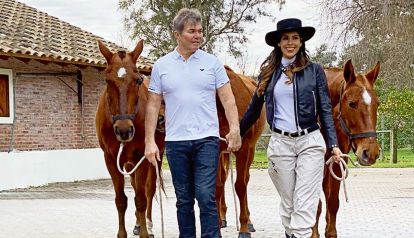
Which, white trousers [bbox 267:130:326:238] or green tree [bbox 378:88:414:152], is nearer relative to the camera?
white trousers [bbox 267:130:326:238]

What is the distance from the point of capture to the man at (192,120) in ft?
17.5

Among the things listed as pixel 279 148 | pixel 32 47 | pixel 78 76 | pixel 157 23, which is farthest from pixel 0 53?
pixel 157 23

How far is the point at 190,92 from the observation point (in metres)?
5.34

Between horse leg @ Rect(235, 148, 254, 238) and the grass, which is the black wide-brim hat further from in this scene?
the grass

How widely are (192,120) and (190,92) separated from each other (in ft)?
0.71

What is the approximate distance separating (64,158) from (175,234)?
989cm

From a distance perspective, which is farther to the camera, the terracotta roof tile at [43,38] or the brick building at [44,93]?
the brick building at [44,93]

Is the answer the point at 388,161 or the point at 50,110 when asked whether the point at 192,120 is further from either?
the point at 388,161

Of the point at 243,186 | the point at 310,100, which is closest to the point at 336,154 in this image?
the point at 310,100

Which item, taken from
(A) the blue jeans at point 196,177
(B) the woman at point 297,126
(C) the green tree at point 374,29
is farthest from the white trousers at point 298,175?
(C) the green tree at point 374,29

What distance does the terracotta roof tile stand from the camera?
15823 millimetres

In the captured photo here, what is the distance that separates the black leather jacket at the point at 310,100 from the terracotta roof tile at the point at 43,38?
10474 millimetres

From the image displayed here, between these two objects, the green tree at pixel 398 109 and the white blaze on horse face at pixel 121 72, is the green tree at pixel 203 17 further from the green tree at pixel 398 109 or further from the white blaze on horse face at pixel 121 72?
the white blaze on horse face at pixel 121 72

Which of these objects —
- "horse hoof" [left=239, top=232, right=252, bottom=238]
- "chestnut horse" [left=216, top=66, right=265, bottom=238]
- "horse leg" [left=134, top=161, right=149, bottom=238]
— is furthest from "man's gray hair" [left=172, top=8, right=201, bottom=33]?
"horse hoof" [left=239, top=232, right=252, bottom=238]
